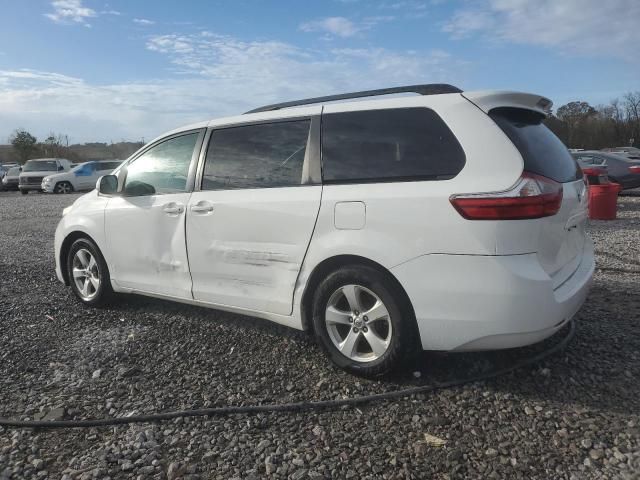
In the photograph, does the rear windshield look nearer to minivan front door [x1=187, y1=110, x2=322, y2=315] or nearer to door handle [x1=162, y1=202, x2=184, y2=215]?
minivan front door [x1=187, y1=110, x2=322, y2=315]

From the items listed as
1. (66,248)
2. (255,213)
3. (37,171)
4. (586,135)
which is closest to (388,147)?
(255,213)

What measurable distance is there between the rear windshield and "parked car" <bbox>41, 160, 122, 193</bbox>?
24.2m

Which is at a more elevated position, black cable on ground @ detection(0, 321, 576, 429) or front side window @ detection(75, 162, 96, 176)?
front side window @ detection(75, 162, 96, 176)

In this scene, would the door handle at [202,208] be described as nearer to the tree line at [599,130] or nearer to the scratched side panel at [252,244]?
the scratched side panel at [252,244]

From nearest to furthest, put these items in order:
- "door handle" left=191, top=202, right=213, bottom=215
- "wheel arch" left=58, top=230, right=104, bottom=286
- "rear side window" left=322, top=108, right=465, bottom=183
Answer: "rear side window" left=322, top=108, right=465, bottom=183
"door handle" left=191, top=202, right=213, bottom=215
"wheel arch" left=58, top=230, right=104, bottom=286

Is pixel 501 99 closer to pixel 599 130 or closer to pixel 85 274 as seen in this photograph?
pixel 85 274

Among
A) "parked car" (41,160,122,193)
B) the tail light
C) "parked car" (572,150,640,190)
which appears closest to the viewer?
the tail light

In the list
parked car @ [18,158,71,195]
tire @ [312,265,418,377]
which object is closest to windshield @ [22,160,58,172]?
parked car @ [18,158,71,195]

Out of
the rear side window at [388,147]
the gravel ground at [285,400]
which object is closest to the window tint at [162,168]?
the gravel ground at [285,400]

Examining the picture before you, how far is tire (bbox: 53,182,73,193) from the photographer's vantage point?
25.0 meters

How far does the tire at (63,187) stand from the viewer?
25.0 m

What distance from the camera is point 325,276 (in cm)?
354

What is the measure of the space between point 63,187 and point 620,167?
22870mm

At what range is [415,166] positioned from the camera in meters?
3.23
